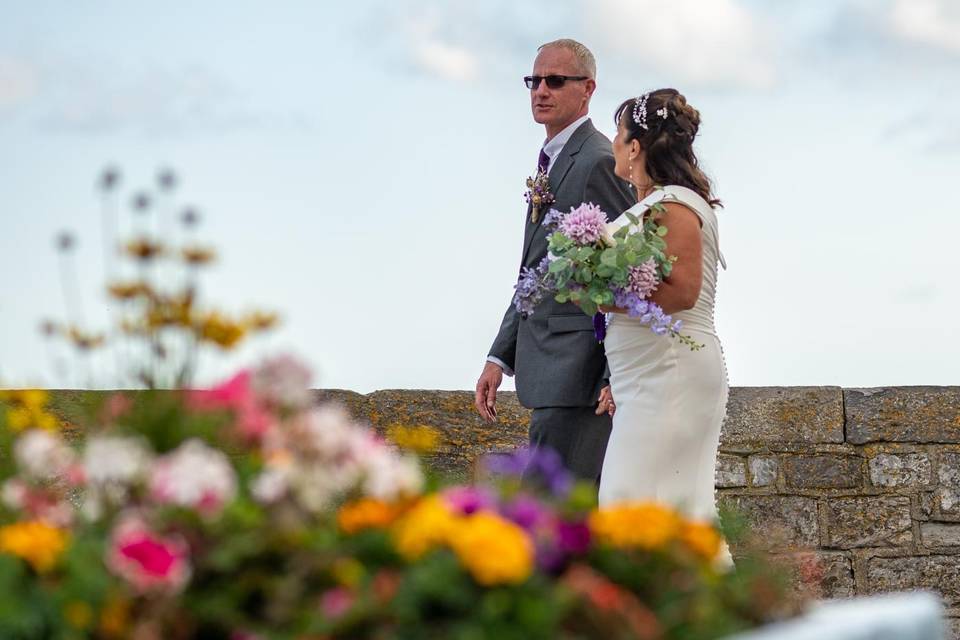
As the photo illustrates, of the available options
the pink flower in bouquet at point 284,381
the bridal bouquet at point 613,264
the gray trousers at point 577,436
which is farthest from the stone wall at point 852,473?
the pink flower in bouquet at point 284,381

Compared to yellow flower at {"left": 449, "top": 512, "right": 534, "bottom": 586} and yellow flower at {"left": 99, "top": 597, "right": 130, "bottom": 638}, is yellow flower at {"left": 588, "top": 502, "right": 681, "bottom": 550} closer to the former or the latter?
yellow flower at {"left": 449, "top": 512, "right": 534, "bottom": 586}

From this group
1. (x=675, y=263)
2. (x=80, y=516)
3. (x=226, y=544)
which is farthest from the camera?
(x=675, y=263)

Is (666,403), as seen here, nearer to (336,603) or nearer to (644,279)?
(644,279)

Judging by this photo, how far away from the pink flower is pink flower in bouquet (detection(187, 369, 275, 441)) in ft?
1.17

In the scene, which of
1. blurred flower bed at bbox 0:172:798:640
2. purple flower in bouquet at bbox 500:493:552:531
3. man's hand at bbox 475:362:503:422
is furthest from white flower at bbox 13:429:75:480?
man's hand at bbox 475:362:503:422

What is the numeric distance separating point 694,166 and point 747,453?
6.60 feet

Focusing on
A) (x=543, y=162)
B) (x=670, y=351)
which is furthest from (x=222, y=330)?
(x=543, y=162)

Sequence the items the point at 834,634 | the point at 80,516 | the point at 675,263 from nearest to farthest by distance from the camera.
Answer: the point at 834,634 < the point at 80,516 < the point at 675,263

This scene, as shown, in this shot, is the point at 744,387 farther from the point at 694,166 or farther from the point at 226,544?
the point at 226,544

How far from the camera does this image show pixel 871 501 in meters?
6.12

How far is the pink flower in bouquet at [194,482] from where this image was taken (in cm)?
187

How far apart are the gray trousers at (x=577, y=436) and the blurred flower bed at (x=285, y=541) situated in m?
2.53

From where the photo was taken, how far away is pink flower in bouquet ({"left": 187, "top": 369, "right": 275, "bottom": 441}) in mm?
2076

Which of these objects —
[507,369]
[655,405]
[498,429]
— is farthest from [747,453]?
[655,405]
